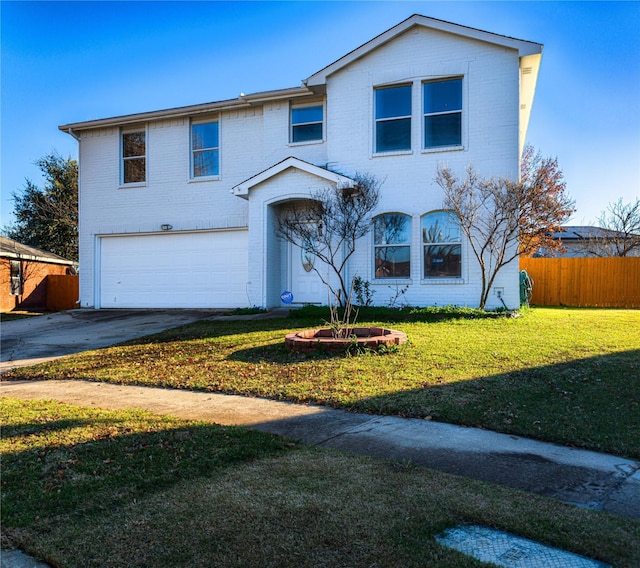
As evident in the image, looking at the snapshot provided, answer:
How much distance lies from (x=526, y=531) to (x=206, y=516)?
1851mm

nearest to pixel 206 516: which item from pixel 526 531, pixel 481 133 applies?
pixel 526 531

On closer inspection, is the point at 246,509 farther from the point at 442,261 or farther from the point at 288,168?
the point at 288,168

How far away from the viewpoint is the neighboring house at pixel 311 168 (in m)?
13.1

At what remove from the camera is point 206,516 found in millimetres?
2965

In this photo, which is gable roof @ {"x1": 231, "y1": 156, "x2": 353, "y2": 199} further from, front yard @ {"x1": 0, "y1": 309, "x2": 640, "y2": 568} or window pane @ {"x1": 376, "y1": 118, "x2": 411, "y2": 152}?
front yard @ {"x1": 0, "y1": 309, "x2": 640, "y2": 568}

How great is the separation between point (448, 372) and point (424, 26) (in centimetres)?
1047

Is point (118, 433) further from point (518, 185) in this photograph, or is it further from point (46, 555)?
point (518, 185)

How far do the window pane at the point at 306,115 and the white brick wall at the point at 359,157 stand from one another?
0.25 meters

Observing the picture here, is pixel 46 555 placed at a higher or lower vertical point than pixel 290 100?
lower

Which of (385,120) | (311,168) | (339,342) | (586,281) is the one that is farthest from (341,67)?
(586,281)

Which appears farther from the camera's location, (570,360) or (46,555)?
(570,360)

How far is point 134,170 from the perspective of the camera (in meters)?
17.3

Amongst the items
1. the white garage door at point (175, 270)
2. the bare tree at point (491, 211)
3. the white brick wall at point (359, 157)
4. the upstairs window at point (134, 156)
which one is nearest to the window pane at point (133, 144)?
the upstairs window at point (134, 156)

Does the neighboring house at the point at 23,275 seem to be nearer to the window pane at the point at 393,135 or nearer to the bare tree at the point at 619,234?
the window pane at the point at 393,135
